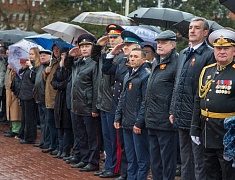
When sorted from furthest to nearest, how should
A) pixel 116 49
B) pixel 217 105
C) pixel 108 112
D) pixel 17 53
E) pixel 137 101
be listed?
1. pixel 17 53
2. pixel 108 112
3. pixel 116 49
4. pixel 137 101
5. pixel 217 105

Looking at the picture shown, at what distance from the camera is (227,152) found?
571cm

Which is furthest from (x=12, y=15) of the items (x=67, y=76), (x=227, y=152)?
(x=227, y=152)

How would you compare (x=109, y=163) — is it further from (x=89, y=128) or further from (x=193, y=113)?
(x=193, y=113)

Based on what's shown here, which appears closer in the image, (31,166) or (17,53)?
(31,166)

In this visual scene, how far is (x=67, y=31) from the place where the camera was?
11.8 meters

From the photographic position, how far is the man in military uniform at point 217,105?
239 inches

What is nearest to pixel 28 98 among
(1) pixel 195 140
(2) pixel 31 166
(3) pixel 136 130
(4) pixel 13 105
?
(4) pixel 13 105

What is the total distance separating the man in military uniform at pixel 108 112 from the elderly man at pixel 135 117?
0.71 metres

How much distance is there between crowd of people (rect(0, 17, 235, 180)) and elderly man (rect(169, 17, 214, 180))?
12 mm

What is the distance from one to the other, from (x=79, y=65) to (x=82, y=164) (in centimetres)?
171

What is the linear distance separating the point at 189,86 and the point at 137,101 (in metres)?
1.41

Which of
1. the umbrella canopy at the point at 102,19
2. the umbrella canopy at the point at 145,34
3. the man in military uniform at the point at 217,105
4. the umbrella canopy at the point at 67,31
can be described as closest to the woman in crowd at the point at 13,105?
the umbrella canopy at the point at 67,31

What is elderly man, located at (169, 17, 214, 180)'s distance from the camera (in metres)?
6.77

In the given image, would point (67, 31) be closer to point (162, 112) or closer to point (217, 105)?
point (162, 112)
